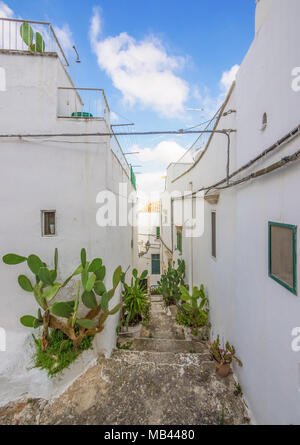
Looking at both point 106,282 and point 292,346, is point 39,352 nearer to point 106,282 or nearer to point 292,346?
point 106,282

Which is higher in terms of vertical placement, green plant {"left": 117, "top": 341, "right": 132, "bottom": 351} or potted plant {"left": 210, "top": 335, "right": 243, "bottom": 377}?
potted plant {"left": 210, "top": 335, "right": 243, "bottom": 377}

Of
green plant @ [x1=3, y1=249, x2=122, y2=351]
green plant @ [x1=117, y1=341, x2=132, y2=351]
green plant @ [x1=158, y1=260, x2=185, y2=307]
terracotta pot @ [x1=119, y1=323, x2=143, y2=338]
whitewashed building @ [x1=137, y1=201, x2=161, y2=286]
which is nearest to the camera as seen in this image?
green plant @ [x1=3, y1=249, x2=122, y2=351]

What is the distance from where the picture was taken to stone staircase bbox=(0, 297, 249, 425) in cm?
250

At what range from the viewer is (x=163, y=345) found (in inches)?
164

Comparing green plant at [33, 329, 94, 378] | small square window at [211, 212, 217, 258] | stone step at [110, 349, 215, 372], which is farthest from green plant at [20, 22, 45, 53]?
stone step at [110, 349, 215, 372]

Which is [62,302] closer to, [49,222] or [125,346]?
[49,222]

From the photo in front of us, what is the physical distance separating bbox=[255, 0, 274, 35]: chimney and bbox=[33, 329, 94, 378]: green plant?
4729mm

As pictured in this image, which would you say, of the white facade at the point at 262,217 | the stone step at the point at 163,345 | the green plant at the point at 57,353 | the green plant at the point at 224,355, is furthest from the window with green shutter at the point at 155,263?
the green plant at the point at 57,353

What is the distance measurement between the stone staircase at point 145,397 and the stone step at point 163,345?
469mm

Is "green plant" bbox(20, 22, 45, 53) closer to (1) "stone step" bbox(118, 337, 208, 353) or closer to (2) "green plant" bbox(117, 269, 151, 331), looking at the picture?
(2) "green plant" bbox(117, 269, 151, 331)

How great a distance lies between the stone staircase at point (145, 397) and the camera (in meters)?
2.50

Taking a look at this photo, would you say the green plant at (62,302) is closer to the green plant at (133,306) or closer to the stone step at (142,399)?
the stone step at (142,399)

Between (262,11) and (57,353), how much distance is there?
511cm

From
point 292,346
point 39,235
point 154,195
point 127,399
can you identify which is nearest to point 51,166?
point 39,235
